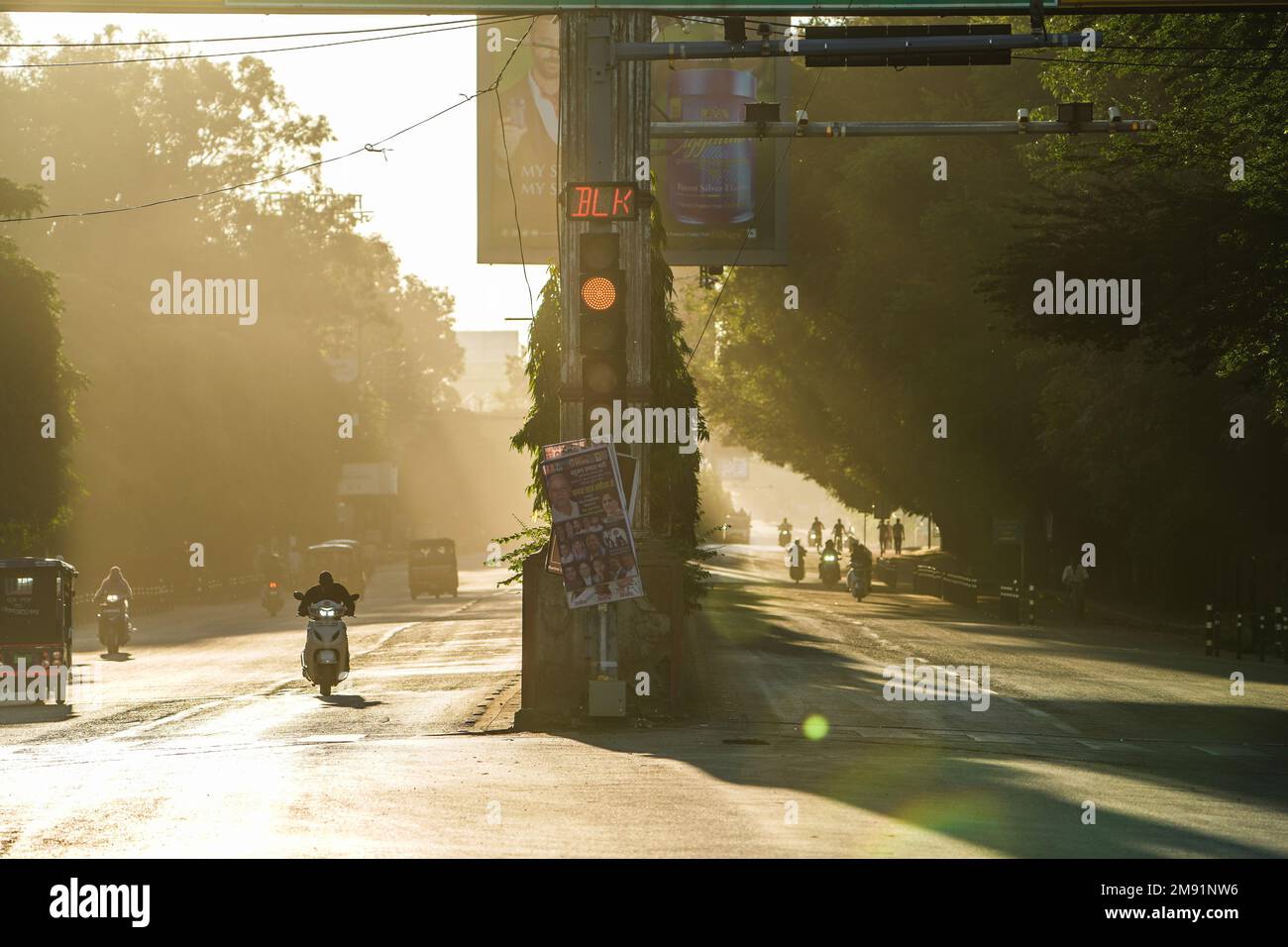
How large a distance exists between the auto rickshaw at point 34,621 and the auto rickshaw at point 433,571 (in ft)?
99.9

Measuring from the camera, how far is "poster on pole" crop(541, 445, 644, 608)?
17047 mm

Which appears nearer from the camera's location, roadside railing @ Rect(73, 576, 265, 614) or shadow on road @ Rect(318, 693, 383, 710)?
shadow on road @ Rect(318, 693, 383, 710)

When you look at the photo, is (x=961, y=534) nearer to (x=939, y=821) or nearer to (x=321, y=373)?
(x=321, y=373)

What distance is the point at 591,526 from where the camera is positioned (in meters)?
17.3

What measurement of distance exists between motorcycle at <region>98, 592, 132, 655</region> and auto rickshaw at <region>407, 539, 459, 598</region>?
68.3ft

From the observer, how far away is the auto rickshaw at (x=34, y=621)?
25.9m

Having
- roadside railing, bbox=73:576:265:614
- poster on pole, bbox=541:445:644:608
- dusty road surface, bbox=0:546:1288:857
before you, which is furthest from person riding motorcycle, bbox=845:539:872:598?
poster on pole, bbox=541:445:644:608

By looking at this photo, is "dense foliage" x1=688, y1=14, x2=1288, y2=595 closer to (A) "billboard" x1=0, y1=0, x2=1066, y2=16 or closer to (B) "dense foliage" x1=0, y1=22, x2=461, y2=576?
(A) "billboard" x1=0, y1=0, x2=1066, y2=16

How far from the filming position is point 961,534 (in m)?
65.2

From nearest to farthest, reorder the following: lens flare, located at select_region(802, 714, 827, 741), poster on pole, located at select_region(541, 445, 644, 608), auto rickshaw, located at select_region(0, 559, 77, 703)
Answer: poster on pole, located at select_region(541, 445, 644, 608)
lens flare, located at select_region(802, 714, 827, 741)
auto rickshaw, located at select_region(0, 559, 77, 703)

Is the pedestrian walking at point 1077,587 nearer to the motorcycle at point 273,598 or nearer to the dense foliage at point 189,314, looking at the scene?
the motorcycle at point 273,598

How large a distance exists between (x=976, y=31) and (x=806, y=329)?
40.3m

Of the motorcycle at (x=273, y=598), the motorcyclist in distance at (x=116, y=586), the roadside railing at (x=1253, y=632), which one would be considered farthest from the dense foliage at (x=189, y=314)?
the roadside railing at (x=1253, y=632)

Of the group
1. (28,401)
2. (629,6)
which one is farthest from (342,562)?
(629,6)
